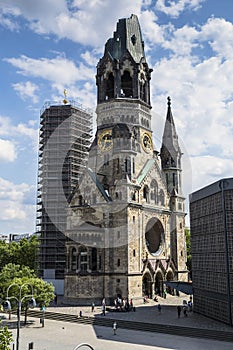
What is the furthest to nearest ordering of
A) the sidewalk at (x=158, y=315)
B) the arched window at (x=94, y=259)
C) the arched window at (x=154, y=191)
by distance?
the arched window at (x=154, y=191)
the arched window at (x=94, y=259)
the sidewalk at (x=158, y=315)

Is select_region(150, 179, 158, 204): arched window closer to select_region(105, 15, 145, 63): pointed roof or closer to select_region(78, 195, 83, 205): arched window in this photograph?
select_region(78, 195, 83, 205): arched window

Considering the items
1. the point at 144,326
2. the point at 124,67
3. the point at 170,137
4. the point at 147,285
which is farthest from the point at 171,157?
the point at 144,326

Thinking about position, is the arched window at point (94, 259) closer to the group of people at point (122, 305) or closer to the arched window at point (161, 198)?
the group of people at point (122, 305)

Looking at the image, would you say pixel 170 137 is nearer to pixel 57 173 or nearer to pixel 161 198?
pixel 161 198

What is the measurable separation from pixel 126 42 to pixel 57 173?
79.0 feet

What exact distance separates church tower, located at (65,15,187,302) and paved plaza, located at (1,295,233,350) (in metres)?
6.13

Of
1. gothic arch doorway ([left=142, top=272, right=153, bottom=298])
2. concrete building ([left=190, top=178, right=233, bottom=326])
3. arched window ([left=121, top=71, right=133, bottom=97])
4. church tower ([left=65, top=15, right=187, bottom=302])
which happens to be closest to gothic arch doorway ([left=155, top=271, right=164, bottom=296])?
church tower ([left=65, top=15, right=187, bottom=302])

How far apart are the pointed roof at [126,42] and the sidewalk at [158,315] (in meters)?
35.3

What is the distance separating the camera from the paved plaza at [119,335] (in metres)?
27.9

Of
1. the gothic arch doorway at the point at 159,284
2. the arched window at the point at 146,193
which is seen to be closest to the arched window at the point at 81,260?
the gothic arch doorway at the point at 159,284

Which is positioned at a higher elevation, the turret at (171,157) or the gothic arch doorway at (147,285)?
the turret at (171,157)

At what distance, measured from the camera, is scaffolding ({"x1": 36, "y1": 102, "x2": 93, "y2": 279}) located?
2403 inches

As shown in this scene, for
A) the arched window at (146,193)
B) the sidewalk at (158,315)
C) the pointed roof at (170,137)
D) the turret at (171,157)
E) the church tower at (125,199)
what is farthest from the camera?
the pointed roof at (170,137)

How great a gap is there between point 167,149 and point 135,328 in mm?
33208
